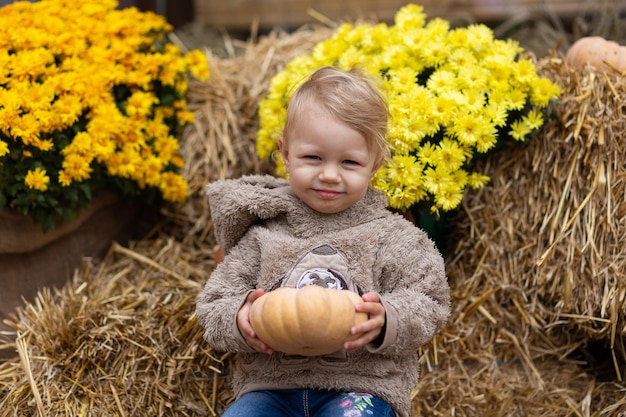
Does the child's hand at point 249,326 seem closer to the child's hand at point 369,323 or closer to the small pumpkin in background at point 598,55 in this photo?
the child's hand at point 369,323

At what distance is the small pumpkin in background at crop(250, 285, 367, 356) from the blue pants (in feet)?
0.73

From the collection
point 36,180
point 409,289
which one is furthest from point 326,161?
point 36,180

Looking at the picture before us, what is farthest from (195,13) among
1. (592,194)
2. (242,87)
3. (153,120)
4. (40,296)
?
(592,194)

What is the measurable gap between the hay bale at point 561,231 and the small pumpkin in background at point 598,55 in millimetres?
119

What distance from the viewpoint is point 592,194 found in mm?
2684

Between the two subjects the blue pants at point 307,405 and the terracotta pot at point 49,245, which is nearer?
the blue pants at point 307,405

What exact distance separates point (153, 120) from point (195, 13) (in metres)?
2.94

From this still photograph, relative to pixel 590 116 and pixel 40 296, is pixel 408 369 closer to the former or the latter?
pixel 590 116

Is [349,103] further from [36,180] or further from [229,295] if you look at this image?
[36,180]

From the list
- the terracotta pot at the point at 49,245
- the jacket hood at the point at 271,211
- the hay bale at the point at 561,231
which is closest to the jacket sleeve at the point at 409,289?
the jacket hood at the point at 271,211

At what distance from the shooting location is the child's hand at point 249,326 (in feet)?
6.31

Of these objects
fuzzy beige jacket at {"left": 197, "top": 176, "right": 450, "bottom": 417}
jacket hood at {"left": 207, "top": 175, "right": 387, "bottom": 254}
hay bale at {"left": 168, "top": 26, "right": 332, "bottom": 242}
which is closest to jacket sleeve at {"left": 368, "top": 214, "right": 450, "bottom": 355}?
fuzzy beige jacket at {"left": 197, "top": 176, "right": 450, "bottom": 417}

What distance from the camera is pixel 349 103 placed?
2055 mm

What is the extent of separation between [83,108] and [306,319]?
1.57 metres
